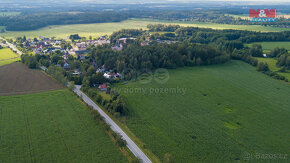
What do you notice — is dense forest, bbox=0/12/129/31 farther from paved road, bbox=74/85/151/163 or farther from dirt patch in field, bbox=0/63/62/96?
paved road, bbox=74/85/151/163

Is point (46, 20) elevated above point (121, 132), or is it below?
above

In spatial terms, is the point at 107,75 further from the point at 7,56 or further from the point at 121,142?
the point at 7,56

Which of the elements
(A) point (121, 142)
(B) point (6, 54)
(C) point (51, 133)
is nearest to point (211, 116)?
(A) point (121, 142)

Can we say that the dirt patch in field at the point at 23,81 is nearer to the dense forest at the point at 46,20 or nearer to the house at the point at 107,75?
the house at the point at 107,75

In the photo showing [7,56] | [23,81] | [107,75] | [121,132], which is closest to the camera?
[121,132]

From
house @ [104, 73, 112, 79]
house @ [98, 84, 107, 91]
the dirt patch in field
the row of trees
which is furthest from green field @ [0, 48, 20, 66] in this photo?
house @ [98, 84, 107, 91]

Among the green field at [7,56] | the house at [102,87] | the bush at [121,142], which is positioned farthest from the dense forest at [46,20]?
the bush at [121,142]

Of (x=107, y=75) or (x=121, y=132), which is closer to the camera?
(x=121, y=132)
